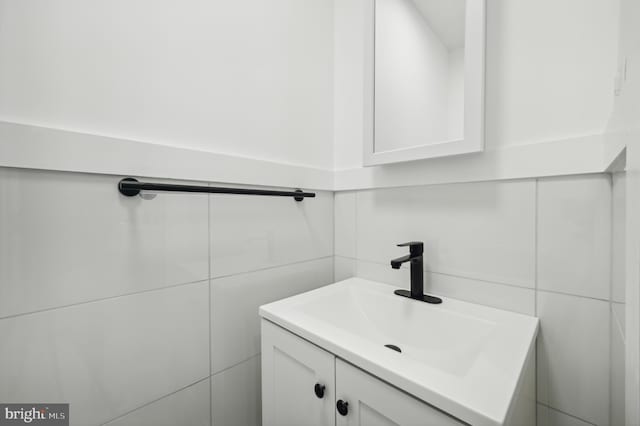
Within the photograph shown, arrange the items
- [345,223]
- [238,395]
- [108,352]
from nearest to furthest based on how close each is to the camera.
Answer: [108,352] < [238,395] < [345,223]

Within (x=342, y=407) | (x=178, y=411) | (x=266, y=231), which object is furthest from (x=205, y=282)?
(x=342, y=407)

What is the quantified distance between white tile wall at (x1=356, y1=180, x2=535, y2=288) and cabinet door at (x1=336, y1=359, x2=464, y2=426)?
0.50 meters

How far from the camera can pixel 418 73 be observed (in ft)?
3.07

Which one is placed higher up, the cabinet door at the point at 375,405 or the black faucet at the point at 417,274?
the black faucet at the point at 417,274

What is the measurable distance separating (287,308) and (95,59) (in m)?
0.81

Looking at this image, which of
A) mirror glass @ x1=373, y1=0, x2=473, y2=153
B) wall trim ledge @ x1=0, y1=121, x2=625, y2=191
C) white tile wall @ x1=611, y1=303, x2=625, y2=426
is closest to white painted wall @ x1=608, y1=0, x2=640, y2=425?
wall trim ledge @ x1=0, y1=121, x2=625, y2=191

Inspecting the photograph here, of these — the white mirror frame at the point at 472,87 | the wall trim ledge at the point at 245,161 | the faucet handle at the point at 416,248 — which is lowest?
the faucet handle at the point at 416,248

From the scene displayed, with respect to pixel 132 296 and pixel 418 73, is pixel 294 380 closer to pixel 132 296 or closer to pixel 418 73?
pixel 132 296

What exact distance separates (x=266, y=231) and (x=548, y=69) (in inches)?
37.8

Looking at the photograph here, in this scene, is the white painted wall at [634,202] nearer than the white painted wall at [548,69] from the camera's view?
Yes

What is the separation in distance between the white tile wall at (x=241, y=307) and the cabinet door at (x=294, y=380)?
15cm

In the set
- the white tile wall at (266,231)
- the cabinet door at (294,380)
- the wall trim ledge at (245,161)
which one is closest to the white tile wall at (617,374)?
the wall trim ledge at (245,161)

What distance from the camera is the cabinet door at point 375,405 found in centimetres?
46

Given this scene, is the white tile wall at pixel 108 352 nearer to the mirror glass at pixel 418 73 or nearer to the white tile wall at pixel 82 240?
the white tile wall at pixel 82 240
